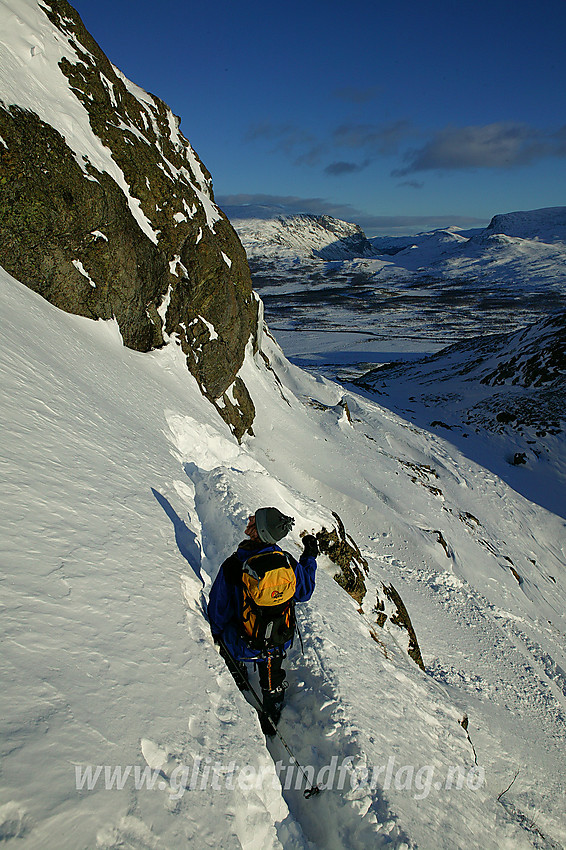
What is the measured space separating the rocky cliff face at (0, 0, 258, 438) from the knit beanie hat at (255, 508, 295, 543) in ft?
27.4

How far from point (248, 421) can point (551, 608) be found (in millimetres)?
13934

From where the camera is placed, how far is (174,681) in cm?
332

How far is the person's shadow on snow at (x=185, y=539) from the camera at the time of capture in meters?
5.19

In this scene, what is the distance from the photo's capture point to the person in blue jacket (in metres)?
3.91

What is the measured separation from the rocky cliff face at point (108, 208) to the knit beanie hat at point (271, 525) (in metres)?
8.35

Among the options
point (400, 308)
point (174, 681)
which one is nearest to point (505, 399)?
point (174, 681)

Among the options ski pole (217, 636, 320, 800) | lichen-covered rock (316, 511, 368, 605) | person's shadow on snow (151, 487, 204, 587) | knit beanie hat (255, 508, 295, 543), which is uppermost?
knit beanie hat (255, 508, 295, 543)

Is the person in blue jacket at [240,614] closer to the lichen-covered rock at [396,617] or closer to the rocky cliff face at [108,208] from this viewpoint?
the lichen-covered rock at [396,617]

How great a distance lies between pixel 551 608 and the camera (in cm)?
1638

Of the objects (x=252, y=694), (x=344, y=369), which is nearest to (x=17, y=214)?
(x=252, y=694)

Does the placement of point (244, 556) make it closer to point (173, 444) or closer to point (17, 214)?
point (173, 444)

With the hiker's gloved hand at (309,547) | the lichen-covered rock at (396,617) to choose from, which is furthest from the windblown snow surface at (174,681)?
the hiker's gloved hand at (309,547)

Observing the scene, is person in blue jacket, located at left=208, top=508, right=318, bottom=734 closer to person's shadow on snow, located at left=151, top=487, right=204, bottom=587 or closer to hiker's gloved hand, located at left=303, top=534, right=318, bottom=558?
hiker's gloved hand, located at left=303, top=534, right=318, bottom=558

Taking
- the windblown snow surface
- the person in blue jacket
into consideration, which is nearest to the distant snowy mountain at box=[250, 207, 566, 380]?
the windblown snow surface
